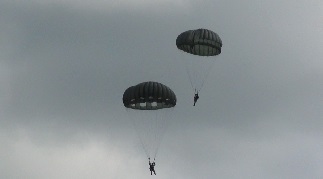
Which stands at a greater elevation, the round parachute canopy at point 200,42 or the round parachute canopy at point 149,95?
the round parachute canopy at point 200,42

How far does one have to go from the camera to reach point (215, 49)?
226 feet

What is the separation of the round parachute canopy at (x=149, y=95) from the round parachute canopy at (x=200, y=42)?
18.8 feet

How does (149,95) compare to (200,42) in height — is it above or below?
below

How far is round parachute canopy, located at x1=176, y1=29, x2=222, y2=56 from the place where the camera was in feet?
221

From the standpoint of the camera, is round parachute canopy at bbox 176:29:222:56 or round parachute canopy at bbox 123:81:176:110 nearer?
round parachute canopy at bbox 123:81:176:110

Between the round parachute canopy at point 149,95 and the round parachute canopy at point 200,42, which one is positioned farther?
the round parachute canopy at point 200,42

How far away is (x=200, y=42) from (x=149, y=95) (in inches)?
331

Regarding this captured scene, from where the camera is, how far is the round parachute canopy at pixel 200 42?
221ft

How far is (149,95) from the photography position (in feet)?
211

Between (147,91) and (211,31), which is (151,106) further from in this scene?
(211,31)

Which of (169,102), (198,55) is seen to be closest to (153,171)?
(169,102)

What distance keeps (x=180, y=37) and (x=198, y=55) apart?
295 centimetres

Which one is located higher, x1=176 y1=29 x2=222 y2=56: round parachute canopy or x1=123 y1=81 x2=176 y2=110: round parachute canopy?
x1=176 y1=29 x2=222 y2=56: round parachute canopy

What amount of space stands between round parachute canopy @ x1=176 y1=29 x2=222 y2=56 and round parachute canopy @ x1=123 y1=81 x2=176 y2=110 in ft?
18.8
